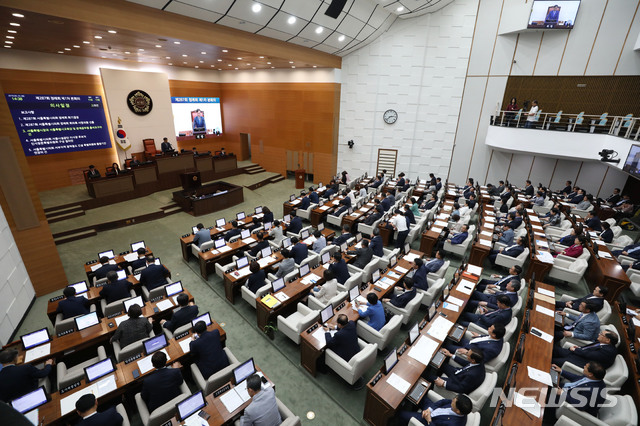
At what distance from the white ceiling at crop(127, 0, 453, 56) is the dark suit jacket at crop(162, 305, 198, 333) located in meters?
6.52

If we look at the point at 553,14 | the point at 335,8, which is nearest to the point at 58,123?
the point at 335,8

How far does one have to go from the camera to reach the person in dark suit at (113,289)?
5.57 m

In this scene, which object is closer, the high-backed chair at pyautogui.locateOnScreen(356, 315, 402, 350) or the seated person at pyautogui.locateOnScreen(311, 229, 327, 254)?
the high-backed chair at pyautogui.locateOnScreen(356, 315, 402, 350)

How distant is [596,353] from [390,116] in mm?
12126

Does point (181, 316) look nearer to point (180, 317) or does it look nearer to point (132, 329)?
point (180, 317)

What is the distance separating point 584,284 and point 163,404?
937 cm

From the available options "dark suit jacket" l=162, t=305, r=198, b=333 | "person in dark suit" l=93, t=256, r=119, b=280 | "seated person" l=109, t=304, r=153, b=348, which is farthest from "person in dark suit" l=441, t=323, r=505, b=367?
"person in dark suit" l=93, t=256, r=119, b=280

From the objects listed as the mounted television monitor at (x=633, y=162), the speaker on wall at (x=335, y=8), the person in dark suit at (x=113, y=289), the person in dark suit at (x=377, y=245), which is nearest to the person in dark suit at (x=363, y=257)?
the person in dark suit at (x=377, y=245)

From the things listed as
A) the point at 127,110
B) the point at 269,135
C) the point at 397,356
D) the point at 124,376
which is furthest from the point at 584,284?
the point at 127,110

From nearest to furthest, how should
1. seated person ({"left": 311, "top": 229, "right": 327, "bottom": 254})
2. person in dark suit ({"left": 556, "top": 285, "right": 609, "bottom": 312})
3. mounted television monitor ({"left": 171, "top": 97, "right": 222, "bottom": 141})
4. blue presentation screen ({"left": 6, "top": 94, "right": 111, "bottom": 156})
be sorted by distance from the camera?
1. person in dark suit ({"left": 556, "top": 285, "right": 609, "bottom": 312})
2. seated person ({"left": 311, "top": 229, "right": 327, "bottom": 254})
3. blue presentation screen ({"left": 6, "top": 94, "right": 111, "bottom": 156})
4. mounted television monitor ({"left": 171, "top": 97, "right": 222, "bottom": 141})

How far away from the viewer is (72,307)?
5.13m

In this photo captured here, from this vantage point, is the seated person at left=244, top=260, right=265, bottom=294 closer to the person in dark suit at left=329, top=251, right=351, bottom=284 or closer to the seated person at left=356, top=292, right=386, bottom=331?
the person in dark suit at left=329, top=251, right=351, bottom=284

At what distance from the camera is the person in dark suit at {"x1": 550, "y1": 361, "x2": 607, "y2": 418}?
3774 mm

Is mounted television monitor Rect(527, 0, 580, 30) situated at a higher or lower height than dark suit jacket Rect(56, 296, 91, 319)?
higher
